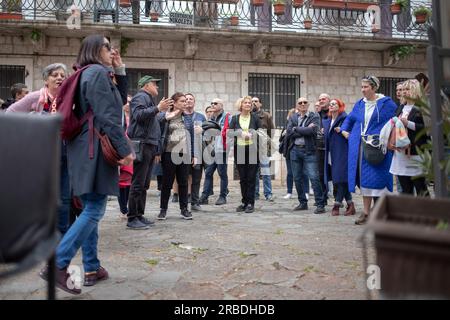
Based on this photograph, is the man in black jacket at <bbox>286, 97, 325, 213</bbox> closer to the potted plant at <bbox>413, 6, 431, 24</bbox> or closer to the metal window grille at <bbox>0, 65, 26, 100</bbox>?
the potted plant at <bbox>413, 6, 431, 24</bbox>

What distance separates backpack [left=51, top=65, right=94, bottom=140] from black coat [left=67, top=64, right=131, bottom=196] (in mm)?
A: 41

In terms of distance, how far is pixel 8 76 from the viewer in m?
13.4

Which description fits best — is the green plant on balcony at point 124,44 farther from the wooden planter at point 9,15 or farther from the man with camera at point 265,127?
the man with camera at point 265,127

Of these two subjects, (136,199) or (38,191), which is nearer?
(38,191)

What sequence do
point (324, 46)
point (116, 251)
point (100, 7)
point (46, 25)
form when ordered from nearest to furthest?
1. point (116, 251)
2. point (46, 25)
3. point (100, 7)
4. point (324, 46)

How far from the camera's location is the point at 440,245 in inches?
55.0

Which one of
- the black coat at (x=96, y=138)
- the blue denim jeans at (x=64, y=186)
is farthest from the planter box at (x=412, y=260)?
the blue denim jeans at (x=64, y=186)

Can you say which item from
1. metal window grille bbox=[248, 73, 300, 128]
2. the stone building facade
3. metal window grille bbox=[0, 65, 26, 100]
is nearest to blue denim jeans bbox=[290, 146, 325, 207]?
the stone building facade

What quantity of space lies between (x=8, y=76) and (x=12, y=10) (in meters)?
1.81

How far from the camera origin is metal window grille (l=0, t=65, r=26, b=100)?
13.4 metres

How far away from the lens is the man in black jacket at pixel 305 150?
7797 mm

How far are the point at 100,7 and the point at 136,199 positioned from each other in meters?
9.00
